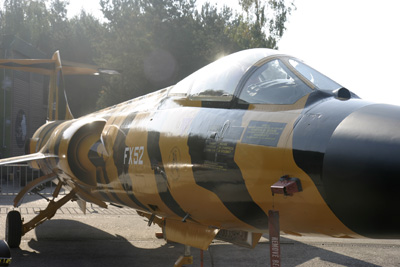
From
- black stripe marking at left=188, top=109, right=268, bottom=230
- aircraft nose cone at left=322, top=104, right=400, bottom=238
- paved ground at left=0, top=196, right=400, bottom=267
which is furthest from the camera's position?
paved ground at left=0, top=196, right=400, bottom=267

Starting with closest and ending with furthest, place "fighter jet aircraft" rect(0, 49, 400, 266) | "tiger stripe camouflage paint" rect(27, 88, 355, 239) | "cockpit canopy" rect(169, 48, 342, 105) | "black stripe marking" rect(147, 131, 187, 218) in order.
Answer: "fighter jet aircraft" rect(0, 49, 400, 266) → "tiger stripe camouflage paint" rect(27, 88, 355, 239) → "cockpit canopy" rect(169, 48, 342, 105) → "black stripe marking" rect(147, 131, 187, 218)

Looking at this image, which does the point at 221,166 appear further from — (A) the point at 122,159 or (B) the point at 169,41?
(B) the point at 169,41

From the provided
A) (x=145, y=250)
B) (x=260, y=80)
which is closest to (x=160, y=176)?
(x=260, y=80)

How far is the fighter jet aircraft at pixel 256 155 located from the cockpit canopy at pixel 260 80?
0.01 meters

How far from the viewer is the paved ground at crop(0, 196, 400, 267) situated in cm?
668

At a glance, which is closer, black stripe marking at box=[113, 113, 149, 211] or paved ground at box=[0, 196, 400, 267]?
black stripe marking at box=[113, 113, 149, 211]

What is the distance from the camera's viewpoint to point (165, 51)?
96.8 ft

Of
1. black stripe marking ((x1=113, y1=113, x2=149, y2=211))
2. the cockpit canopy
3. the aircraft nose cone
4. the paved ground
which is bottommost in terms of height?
the paved ground

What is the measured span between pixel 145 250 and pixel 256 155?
4.84m

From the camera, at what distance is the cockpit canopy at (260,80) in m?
3.51

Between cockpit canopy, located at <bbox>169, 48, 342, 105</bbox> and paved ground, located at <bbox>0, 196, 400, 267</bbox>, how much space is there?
3314 millimetres

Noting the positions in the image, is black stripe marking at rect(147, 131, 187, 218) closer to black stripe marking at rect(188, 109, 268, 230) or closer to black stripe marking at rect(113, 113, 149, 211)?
black stripe marking at rect(188, 109, 268, 230)

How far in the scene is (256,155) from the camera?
3.17 m

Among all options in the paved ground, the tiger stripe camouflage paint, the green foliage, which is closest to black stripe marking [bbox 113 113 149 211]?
the tiger stripe camouflage paint
